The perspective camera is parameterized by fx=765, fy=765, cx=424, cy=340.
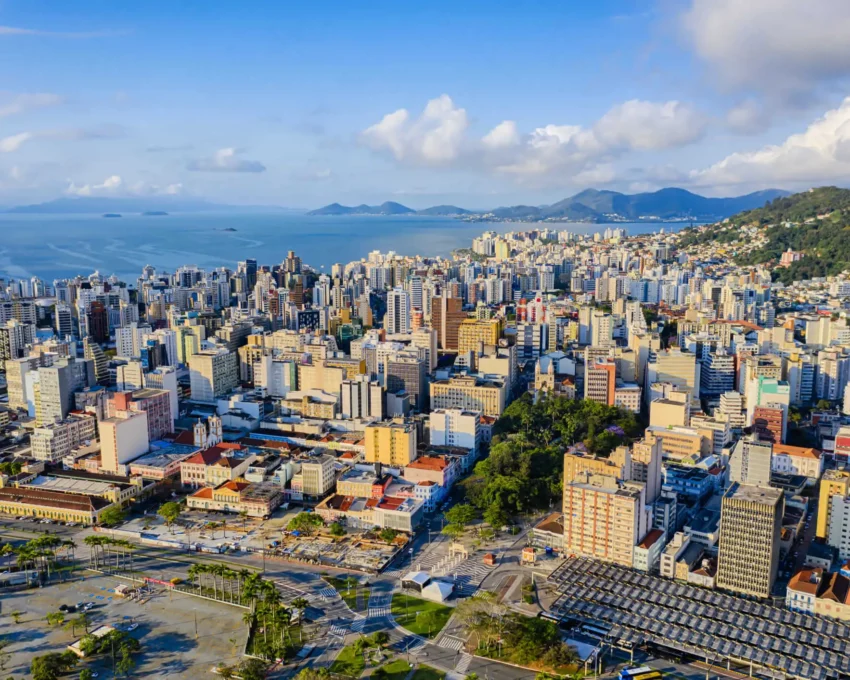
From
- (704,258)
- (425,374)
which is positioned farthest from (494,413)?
(704,258)

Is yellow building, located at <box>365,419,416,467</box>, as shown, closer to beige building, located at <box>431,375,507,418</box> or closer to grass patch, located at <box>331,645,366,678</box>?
beige building, located at <box>431,375,507,418</box>

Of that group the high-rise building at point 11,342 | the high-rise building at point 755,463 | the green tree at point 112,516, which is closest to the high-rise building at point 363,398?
the green tree at point 112,516

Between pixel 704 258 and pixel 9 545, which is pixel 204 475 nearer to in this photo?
pixel 9 545

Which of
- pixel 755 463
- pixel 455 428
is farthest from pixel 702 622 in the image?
pixel 455 428

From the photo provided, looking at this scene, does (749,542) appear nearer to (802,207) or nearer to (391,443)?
(391,443)

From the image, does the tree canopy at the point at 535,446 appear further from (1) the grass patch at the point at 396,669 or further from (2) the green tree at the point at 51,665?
(2) the green tree at the point at 51,665
